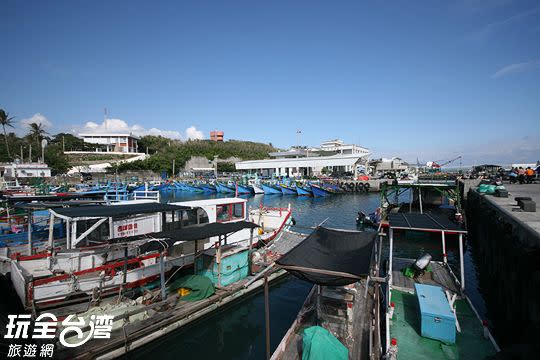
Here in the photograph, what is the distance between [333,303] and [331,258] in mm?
1745

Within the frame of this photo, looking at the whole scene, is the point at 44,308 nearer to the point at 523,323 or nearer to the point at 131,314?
the point at 131,314

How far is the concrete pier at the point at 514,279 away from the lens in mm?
7602

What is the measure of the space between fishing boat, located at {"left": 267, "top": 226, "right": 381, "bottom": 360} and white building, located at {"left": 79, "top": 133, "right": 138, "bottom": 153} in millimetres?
90212

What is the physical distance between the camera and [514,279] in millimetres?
9602

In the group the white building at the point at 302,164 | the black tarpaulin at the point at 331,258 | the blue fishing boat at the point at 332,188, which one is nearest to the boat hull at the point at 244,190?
the blue fishing boat at the point at 332,188

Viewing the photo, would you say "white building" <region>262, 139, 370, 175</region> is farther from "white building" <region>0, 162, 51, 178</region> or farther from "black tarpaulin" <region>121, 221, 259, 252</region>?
"black tarpaulin" <region>121, 221, 259, 252</region>

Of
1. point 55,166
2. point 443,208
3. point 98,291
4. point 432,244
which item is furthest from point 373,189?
point 55,166

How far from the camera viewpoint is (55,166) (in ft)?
210

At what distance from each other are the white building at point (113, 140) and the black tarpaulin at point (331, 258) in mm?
89850

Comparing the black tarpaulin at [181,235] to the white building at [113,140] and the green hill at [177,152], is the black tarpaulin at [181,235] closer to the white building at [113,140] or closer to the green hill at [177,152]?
the green hill at [177,152]

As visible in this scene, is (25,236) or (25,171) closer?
(25,236)

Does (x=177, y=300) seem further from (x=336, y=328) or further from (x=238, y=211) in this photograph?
(x=238, y=211)

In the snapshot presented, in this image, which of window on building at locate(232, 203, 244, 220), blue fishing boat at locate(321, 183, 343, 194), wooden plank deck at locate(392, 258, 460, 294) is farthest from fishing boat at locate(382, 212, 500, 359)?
blue fishing boat at locate(321, 183, 343, 194)

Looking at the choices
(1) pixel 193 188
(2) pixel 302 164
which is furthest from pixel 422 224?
(2) pixel 302 164
